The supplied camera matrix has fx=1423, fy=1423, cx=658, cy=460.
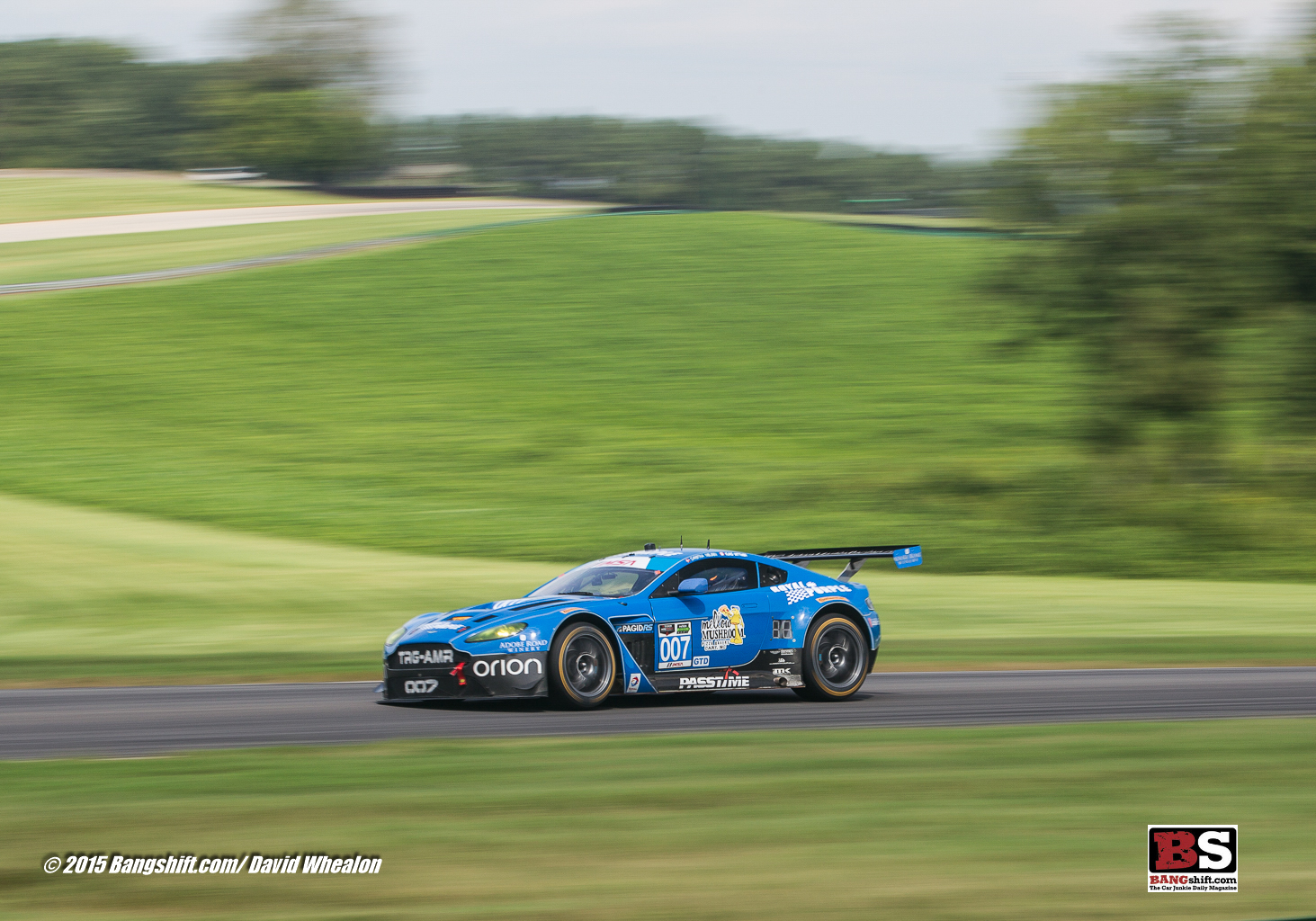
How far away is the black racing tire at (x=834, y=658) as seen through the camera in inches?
456

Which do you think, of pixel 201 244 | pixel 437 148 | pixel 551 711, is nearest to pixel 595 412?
pixel 551 711

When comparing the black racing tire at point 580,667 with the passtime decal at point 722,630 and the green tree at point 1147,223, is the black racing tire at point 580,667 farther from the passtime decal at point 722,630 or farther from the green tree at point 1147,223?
the green tree at point 1147,223

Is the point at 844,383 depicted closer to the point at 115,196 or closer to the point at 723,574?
the point at 723,574

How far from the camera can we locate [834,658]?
11.8 meters

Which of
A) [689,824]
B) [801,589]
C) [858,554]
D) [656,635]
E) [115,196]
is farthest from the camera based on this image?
[115,196]

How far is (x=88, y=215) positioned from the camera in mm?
53688

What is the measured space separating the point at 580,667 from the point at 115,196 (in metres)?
53.2

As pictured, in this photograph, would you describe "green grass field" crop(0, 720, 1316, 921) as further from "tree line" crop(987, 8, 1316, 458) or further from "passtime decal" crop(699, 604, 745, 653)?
"tree line" crop(987, 8, 1316, 458)

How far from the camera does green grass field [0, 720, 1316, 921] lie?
5824mm

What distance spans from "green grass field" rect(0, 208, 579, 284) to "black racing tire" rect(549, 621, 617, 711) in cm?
3782

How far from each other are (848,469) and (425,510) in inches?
345

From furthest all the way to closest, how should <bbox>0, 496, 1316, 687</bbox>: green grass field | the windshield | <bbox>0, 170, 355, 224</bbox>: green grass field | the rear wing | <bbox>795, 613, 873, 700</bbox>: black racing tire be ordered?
<bbox>0, 170, 355, 224</bbox>: green grass field → <bbox>0, 496, 1316, 687</bbox>: green grass field → the rear wing → <bbox>795, 613, 873, 700</bbox>: black racing tire → the windshield

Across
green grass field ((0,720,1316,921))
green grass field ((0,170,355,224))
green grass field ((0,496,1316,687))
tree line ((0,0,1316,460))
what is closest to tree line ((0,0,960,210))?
green grass field ((0,170,355,224))

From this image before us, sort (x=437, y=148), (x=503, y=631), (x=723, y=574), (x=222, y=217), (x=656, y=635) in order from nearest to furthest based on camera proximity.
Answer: (x=503, y=631) < (x=656, y=635) < (x=723, y=574) < (x=222, y=217) < (x=437, y=148)
